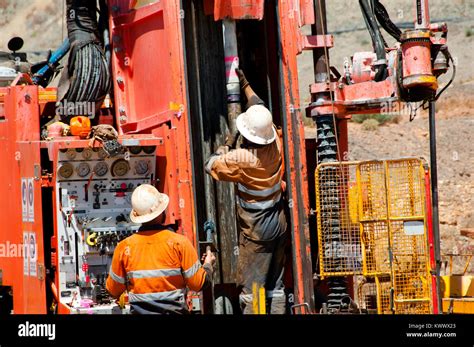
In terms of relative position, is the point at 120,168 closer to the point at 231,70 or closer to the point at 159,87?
the point at 159,87

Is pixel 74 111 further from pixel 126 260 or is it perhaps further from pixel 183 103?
pixel 126 260

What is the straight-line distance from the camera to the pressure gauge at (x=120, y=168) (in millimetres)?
9117

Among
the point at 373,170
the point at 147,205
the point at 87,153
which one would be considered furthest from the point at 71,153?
the point at 373,170

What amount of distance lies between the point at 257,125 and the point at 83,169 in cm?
150

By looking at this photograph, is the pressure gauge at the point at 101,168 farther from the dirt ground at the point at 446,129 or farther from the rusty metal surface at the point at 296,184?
the dirt ground at the point at 446,129

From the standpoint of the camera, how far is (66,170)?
8977 millimetres

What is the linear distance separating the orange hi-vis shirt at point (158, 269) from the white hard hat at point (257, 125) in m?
1.63

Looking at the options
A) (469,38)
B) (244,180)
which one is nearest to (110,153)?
(244,180)

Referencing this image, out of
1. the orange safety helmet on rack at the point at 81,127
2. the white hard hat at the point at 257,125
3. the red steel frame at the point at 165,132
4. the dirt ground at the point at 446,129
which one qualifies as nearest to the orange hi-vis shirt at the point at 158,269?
the red steel frame at the point at 165,132

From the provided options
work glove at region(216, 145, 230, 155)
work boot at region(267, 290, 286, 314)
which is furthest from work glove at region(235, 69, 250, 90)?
work boot at region(267, 290, 286, 314)

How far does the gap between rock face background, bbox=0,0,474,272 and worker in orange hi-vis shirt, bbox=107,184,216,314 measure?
432 centimetres

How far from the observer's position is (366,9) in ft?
31.4

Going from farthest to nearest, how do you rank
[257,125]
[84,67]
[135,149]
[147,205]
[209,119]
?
[84,67]
[209,119]
[135,149]
[257,125]
[147,205]

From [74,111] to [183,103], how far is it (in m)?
1.43
